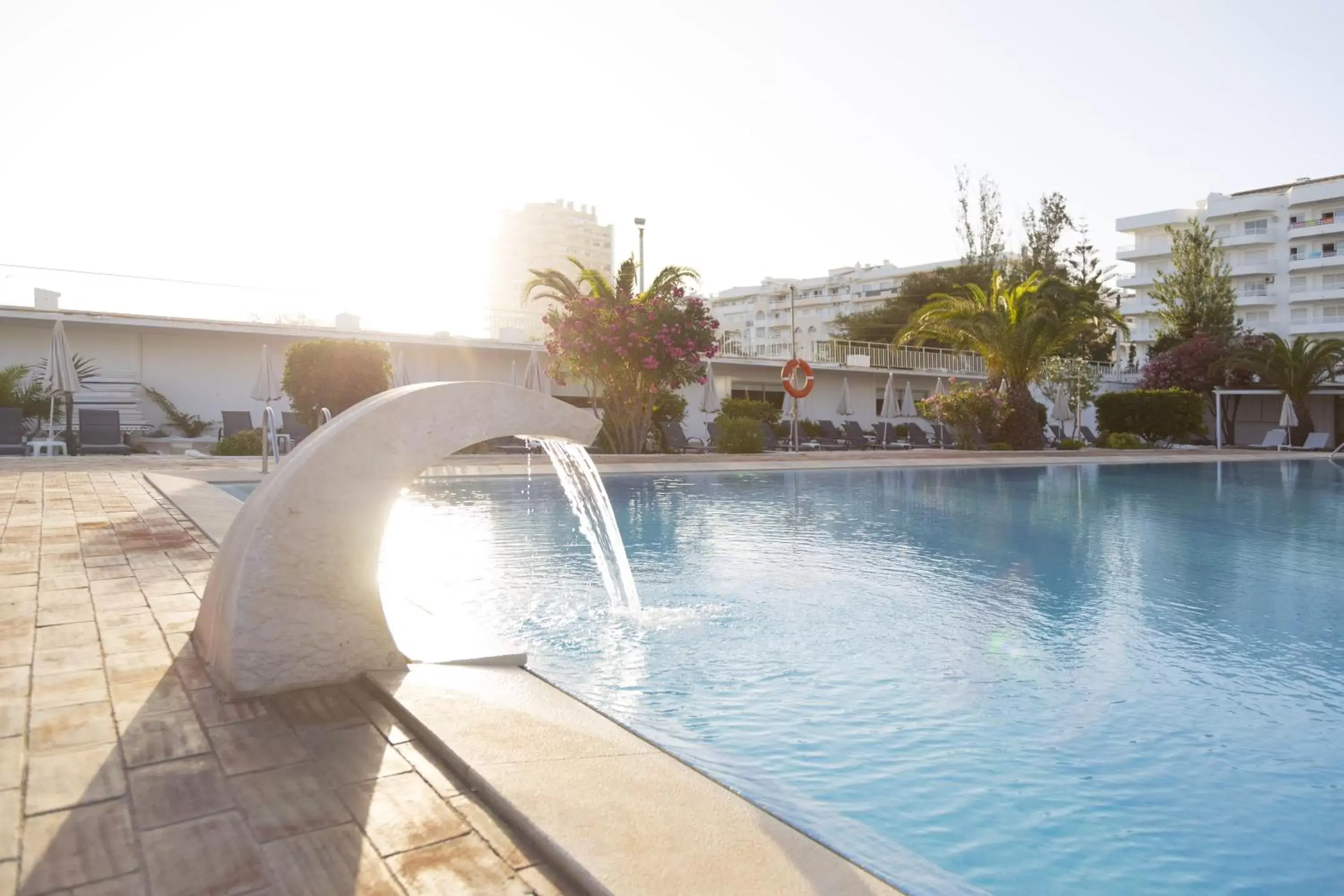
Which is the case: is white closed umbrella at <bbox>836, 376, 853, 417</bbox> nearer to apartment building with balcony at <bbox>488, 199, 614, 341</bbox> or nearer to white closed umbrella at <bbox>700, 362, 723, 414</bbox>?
white closed umbrella at <bbox>700, 362, 723, 414</bbox>

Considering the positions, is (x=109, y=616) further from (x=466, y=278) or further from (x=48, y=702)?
(x=466, y=278)

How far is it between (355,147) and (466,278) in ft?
29.1

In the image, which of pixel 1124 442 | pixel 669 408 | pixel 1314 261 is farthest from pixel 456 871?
pixel 1314 261

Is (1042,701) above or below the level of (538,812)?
below

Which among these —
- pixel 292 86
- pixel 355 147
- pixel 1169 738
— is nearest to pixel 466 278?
pixel 355 147

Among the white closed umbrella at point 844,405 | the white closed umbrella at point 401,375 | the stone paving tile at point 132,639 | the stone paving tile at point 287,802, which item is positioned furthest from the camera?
the white closed umbrella at point 844,405

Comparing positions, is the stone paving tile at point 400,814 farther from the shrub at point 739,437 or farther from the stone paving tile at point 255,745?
the shrub at point 739,437

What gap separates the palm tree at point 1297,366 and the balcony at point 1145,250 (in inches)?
1280

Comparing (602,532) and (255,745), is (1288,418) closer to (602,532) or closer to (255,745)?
(602,532)

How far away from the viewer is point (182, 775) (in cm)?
236

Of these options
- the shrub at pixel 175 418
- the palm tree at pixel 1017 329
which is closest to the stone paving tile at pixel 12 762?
the shrub at pixel 175 418

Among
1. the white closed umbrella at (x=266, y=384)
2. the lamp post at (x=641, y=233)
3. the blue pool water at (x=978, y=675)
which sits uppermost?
the lamp post at (x=641, y=233)

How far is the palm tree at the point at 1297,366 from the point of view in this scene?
Result: 33.6 meters

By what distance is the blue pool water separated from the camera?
2980mm
